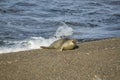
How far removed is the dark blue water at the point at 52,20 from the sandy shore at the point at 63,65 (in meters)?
2.69

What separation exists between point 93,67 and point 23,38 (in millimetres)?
5951

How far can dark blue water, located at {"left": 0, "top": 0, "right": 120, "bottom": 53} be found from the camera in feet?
43.1

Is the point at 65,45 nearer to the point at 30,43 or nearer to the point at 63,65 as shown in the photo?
the point at 63,65

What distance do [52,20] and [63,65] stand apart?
931 centimetres

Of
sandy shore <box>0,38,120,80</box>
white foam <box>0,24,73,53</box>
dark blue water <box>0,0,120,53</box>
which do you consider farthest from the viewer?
dark blue water <box>0,0,120,53</box>

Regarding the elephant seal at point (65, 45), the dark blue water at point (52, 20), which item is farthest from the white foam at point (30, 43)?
the elephant seal at point (65, 45)

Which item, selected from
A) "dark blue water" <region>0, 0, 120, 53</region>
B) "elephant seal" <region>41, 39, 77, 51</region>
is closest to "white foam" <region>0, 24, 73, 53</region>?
"dark blue water" <region>0, 0, 120, 53</region>

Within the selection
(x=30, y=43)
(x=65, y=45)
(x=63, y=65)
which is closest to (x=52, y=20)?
(x=30, y=43)

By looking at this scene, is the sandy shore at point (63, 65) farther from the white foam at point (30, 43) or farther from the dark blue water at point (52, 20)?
the dark blue water at point (52, 20)

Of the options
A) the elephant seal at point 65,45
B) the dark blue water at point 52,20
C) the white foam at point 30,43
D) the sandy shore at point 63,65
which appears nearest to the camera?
the sandy shore at point 63,65

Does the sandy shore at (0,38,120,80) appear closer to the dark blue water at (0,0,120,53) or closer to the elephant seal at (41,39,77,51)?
the elephant seal at (41,39,77,51)

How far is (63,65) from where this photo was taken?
7352 mm

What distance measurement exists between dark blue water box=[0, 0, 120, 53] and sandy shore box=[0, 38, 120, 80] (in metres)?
2.69

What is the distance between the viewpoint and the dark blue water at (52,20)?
13133mm
